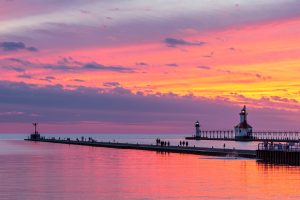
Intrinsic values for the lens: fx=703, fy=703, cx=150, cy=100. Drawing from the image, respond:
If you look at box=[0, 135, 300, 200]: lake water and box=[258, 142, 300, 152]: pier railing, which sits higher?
box=[258, 142, 300, 152]: pier railing

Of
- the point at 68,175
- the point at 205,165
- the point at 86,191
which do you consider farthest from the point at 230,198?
the point at 205,165

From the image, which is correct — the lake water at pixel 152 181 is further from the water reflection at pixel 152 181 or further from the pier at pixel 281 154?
the pier at pixel 281 154

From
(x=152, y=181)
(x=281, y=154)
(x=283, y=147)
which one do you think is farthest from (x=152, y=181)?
(x=283, y=147)

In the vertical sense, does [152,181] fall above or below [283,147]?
below

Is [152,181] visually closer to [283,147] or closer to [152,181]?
[152,181]

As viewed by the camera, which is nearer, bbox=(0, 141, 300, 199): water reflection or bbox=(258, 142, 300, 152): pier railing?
bbox=(0, 141, 300, 199): water reflection

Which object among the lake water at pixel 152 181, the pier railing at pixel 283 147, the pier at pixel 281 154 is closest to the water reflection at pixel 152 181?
the lake water at pixel 152 181

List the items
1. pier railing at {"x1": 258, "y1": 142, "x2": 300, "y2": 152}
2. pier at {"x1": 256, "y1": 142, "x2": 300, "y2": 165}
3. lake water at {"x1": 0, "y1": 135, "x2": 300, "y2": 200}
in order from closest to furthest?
lake water at {"x1": 0, "y1": 135, "x2": 300, "y2": 200} < pier at {"x1": 256, "y1": 142, "x2": 300, "y2": 165} < pier railing at {"x1": 258, "y1": 142, "x2": 300, "y2": 152}

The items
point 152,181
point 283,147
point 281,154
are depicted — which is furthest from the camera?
point 283,147

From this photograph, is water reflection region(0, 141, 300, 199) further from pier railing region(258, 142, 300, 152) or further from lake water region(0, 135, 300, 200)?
pier railing region(258, 142, 300, 152)

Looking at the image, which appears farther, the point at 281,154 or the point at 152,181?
the point at 281,154

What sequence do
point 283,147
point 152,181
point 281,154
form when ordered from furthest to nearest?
point 283,147, point 281,154, point 152,181

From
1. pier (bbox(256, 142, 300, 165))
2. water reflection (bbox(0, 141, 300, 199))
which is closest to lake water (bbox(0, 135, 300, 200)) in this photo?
water reflection (bbox(0, 141, 300, 199))

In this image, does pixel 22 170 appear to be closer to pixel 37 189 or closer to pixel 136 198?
pixel 37 189
